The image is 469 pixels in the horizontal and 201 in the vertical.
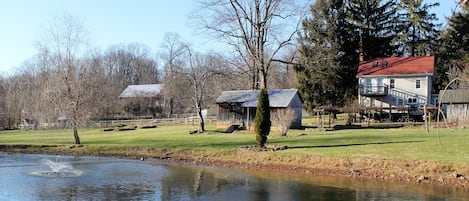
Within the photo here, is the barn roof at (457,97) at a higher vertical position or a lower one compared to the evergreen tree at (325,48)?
lower

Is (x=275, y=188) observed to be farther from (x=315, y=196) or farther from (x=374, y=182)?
(x=374, y=182)

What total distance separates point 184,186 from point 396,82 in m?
40.6

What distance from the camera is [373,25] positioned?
183ft

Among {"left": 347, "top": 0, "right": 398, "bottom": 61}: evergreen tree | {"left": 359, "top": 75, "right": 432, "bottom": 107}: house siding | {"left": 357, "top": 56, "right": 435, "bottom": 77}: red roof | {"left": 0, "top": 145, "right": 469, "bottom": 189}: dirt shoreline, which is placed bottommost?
{"left": 0, "top": 145, "right": 469, "bottom": 189}: dirt shoreline

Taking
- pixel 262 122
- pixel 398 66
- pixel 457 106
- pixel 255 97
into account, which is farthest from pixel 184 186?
pixel 398 66

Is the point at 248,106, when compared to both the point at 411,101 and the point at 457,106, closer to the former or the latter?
the point at 457,106

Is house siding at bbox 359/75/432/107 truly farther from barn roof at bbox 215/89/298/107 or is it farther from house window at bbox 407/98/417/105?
barn roof at bbox 215/89/298/107

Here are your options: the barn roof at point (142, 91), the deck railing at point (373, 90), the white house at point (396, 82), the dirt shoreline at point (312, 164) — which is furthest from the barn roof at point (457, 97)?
the barn roof at point (142, 91)

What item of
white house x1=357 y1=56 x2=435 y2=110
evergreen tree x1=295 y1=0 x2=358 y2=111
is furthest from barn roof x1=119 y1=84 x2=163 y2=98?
white house x1=357 y1=56 x2=435 y2=110

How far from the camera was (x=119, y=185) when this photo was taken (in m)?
18.0

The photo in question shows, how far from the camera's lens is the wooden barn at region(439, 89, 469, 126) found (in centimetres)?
→ 3931

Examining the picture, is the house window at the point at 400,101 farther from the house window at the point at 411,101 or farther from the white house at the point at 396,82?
the house window at the point at 411,101

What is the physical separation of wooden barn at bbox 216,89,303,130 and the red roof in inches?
504

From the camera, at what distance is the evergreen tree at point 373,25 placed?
55156 millimetres
